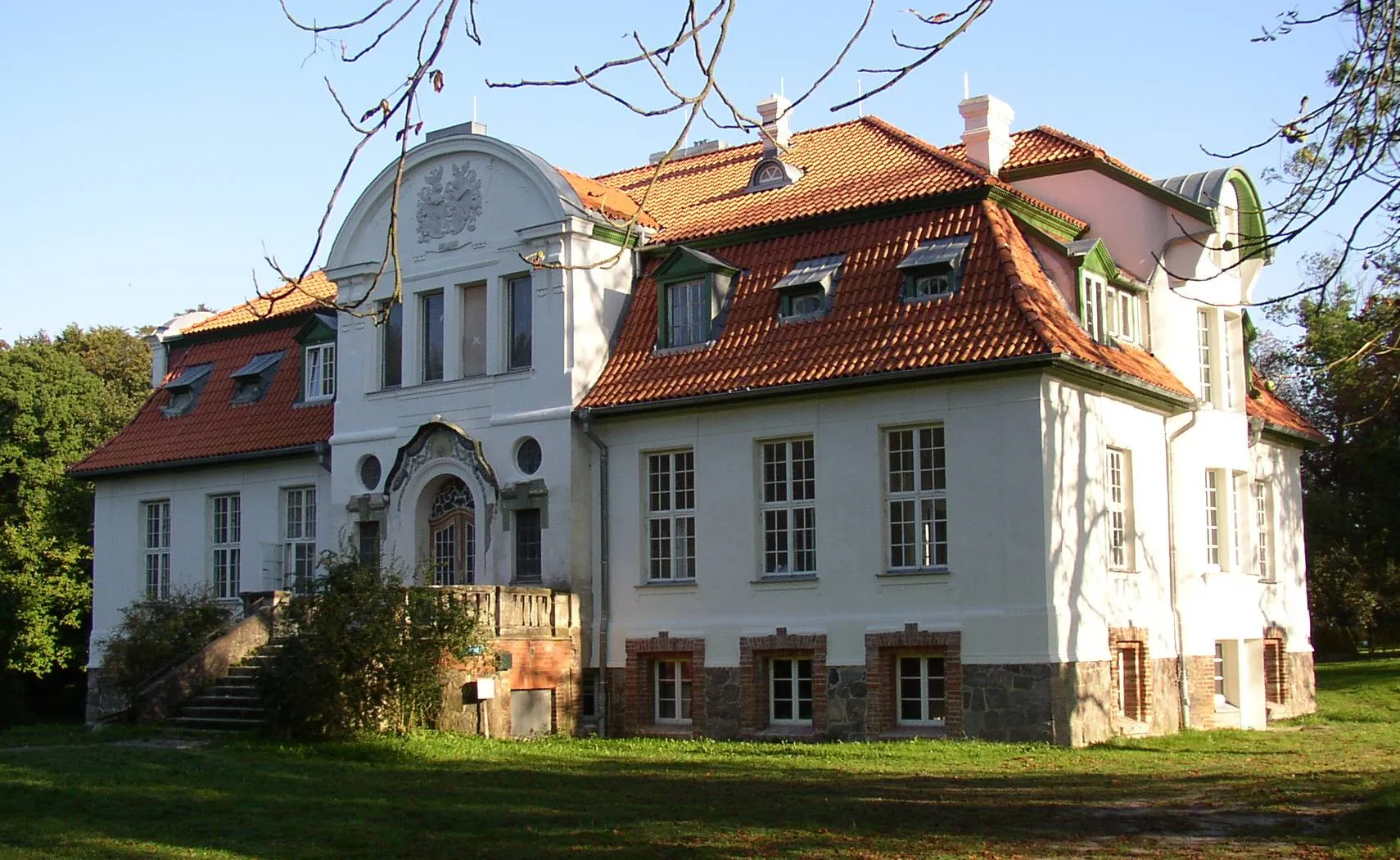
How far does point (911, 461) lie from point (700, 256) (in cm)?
481

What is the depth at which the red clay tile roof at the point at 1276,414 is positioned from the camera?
27.9 m

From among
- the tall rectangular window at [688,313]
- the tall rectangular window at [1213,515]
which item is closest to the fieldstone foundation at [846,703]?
the tall rectangular window at [688,313]

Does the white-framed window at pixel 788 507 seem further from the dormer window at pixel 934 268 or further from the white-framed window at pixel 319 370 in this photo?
the white-framed window at pixel 319 370

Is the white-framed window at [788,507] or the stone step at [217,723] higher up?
the white-framed window at [788,507]

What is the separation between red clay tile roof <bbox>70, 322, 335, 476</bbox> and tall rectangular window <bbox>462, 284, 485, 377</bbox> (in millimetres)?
3675

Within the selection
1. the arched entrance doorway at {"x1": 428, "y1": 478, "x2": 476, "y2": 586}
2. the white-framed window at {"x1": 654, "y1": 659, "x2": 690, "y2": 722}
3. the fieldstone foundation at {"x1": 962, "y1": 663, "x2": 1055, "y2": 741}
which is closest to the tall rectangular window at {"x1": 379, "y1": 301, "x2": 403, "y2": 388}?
the arched entrance doorway at {"x1": 428, "y1": 478, "x2": 476, "y2": 586}

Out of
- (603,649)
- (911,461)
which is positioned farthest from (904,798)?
(603,649)

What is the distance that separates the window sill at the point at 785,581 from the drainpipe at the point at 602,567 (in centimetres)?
266

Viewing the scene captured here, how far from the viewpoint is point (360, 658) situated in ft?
63.3

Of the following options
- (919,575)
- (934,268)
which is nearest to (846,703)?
(919,575)

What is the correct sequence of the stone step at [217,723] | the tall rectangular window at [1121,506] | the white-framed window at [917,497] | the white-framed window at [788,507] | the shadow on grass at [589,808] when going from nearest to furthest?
the shadow on grass at [589,808] → the stone step at [217,723] → the white-framed window at [917,497] → the tall rectangular window at [1121,506] → the white-framed window at [788,507]

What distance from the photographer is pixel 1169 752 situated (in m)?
20.0

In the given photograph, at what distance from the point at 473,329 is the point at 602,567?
4.70 m

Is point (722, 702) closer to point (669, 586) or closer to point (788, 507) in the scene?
point (669, 586)
